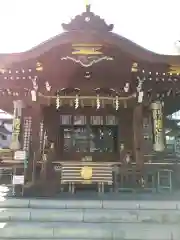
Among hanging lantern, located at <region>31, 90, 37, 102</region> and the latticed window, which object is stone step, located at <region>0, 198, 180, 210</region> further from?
the latticed window

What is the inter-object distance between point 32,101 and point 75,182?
8.88ft

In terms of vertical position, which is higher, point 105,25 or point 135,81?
point 105,25

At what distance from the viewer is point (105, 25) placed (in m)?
8.08

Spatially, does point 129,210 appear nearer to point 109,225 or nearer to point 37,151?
point 109,225

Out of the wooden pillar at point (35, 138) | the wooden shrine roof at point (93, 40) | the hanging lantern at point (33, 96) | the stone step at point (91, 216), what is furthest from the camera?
the hanging lantern at point (33, 96)

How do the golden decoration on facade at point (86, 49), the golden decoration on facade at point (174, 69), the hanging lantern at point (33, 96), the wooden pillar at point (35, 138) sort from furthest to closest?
the hanging lantern at point (33, 96), the wooden pillar at point (35, 138), the golden decoration on facade at point (174, 69), the golden decoration on facade at point (86, 49)

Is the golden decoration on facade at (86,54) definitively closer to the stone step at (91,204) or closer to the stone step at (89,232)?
the stone step at (91,204)

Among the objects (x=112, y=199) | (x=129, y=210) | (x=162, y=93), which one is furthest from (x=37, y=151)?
(x=162, y=93)

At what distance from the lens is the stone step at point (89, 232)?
5660 mm

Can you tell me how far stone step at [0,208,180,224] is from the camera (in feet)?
20.6

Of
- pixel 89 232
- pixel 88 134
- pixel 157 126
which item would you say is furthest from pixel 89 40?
pixel 89 232

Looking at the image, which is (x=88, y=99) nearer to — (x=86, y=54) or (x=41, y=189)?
(x=86, y=54)

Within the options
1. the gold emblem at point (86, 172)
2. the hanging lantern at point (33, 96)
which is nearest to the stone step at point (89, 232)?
the gold emblem at point (86, 172)

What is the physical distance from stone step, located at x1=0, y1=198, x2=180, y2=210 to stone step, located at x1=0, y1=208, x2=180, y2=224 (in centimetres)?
25
